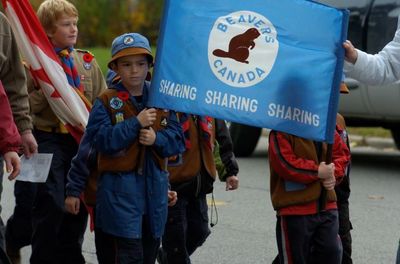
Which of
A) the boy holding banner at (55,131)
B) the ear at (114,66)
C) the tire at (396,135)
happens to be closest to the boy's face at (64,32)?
the boy holding banner at (55,131)

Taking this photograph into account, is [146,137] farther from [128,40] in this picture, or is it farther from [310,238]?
[310,238]

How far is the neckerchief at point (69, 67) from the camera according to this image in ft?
22.1

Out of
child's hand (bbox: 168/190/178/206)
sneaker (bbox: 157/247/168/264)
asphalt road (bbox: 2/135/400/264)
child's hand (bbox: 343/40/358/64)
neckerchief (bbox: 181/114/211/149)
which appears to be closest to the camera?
child's hand (bbox: 343/40/358/64)

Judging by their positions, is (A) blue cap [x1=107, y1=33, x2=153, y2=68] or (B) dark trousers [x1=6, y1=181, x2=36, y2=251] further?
(B) dark trousers [x1=6, y1=181, x2=36, y2=251]

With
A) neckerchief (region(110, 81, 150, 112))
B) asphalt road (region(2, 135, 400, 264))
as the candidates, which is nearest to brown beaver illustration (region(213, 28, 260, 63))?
neckerchief (region(110, 81, 150, 112))

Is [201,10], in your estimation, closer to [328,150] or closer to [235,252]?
[328,150]

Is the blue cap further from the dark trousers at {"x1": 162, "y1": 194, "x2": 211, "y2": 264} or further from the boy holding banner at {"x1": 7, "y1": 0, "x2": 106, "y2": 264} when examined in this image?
the dark trousers at {"x1": 162, "y1": 194, "x2": 211, "y2": 264}

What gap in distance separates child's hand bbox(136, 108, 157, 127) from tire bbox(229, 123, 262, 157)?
24.7ft

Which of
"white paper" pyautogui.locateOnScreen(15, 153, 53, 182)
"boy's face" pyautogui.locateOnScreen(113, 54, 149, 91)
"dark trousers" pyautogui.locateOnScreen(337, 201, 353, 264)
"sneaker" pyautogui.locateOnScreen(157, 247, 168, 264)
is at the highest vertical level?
"boy's face" pyautogui.locateOnScreen(113, 54, 149, 91)

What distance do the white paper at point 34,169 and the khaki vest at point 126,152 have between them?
0.63 metres

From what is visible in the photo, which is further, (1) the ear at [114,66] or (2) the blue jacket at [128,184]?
(1) the ear at [114,66]

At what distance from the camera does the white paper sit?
6266 millimetres

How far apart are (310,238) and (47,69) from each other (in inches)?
71.2

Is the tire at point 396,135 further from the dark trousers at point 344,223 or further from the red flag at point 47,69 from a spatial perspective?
the red flag at point 47,69
